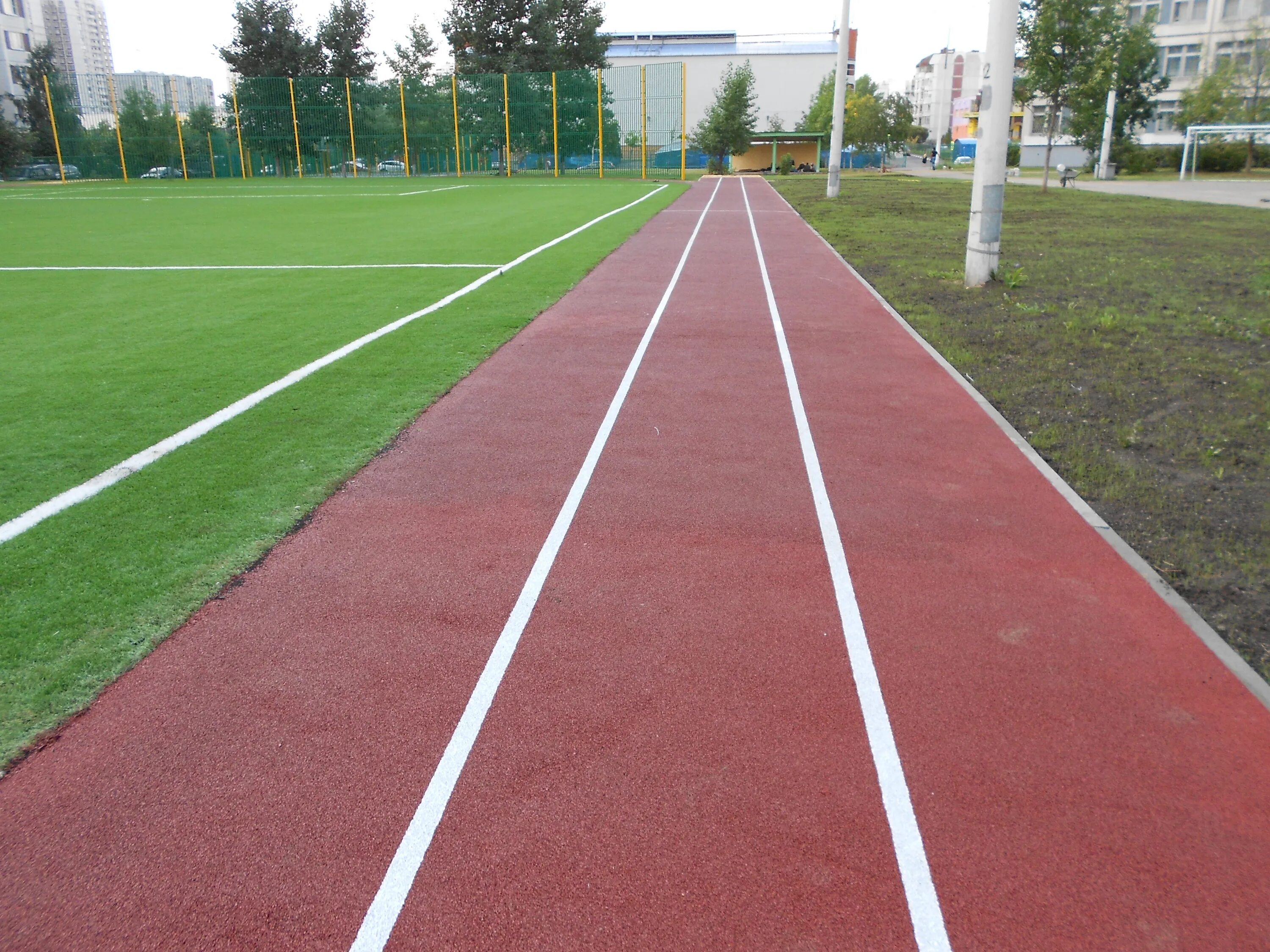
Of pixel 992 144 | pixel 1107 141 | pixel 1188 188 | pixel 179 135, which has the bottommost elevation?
pixel 1188 188

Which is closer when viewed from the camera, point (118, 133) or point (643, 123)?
point (643, 123)

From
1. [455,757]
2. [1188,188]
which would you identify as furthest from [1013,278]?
[1188,188]

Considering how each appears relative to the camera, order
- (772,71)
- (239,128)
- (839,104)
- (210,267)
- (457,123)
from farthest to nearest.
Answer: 1. (772,71)
2. (239,128)
3. (457,123)
4. (839,104)
5. (210,267)

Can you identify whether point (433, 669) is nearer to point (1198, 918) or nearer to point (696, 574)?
point (696, 574)

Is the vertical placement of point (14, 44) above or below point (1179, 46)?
below

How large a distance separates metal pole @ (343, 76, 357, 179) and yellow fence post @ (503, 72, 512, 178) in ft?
26.7

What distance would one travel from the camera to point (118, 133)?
4928cm

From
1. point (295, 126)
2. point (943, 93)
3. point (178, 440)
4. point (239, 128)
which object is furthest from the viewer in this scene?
point (943, 93)

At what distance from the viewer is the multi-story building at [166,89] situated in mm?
52562

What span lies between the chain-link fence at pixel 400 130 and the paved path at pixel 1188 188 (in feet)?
59.2

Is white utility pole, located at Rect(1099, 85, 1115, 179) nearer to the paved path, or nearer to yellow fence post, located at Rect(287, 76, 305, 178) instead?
the paved path

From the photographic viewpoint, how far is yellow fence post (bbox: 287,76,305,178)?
48.5 meters

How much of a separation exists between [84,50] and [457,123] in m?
147

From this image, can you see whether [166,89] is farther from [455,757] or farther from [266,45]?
Result: [455,757]
